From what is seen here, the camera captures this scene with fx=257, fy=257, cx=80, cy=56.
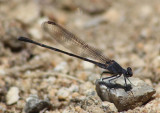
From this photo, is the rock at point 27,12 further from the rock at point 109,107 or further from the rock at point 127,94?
the rock at point 109,107

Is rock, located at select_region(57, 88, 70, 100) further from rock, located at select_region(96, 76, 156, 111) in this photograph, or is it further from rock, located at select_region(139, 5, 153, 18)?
rock, located at select_region(139, 5, 153, 18)

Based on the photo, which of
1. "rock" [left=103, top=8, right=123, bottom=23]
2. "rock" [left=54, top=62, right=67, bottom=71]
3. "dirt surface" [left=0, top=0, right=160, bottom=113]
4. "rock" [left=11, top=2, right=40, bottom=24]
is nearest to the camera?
"dirt surface" [left=0, top=0, right=160, bottom=113]

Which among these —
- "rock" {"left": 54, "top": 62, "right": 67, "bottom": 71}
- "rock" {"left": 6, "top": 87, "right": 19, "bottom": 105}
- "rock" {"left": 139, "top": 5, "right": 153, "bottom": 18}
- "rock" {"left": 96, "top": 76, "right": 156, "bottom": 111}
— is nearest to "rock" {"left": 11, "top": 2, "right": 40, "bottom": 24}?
"rock" {"left": 54, "top": 62, "right": 67, "bottom": 71}

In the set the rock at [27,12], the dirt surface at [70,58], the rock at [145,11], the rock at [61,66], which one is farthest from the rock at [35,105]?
the rock at [145,11]

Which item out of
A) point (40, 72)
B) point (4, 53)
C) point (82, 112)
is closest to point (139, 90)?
point (82, 112)

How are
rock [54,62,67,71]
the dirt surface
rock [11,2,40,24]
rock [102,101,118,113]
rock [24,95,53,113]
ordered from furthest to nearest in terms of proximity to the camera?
rock [11,2,40,24] < rock [54,62,67,71] < the dirt surface < rock [24,95,53,113] < rock [102,101,118,113]

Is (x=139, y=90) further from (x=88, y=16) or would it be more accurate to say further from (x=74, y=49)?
(x=88, y=16)
